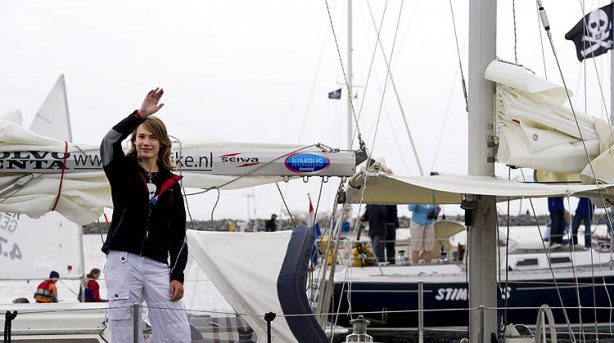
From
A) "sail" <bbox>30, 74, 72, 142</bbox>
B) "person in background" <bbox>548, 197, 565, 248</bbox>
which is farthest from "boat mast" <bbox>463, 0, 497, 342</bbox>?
"sail" <bbox>30, 74, 72, 142</bbox>

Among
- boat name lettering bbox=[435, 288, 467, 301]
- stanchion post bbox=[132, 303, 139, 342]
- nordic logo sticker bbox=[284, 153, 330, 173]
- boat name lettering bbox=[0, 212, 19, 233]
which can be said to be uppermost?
boat name lettering bbox=[0, 212, 19, 233]

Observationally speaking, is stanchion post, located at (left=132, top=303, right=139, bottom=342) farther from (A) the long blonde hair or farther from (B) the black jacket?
(A) the long blonde hair

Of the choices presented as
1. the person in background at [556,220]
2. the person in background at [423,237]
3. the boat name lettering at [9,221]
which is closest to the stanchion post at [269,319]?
the boat name lettering at [9,221]

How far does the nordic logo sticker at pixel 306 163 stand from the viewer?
25.0ft

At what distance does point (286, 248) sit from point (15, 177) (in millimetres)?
2284

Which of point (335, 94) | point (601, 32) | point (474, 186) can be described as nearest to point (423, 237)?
point (601, 32)

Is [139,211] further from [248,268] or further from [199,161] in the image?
[199,161]

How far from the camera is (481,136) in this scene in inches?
308

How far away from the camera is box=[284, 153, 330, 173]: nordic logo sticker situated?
761 centimetres

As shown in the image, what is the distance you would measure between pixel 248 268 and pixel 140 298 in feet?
3.33

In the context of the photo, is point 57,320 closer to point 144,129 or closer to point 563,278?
point 144,129

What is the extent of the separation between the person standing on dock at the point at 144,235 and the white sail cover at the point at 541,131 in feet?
9.78

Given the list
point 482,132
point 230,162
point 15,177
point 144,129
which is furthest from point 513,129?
point 15,177

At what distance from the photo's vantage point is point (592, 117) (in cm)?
790
